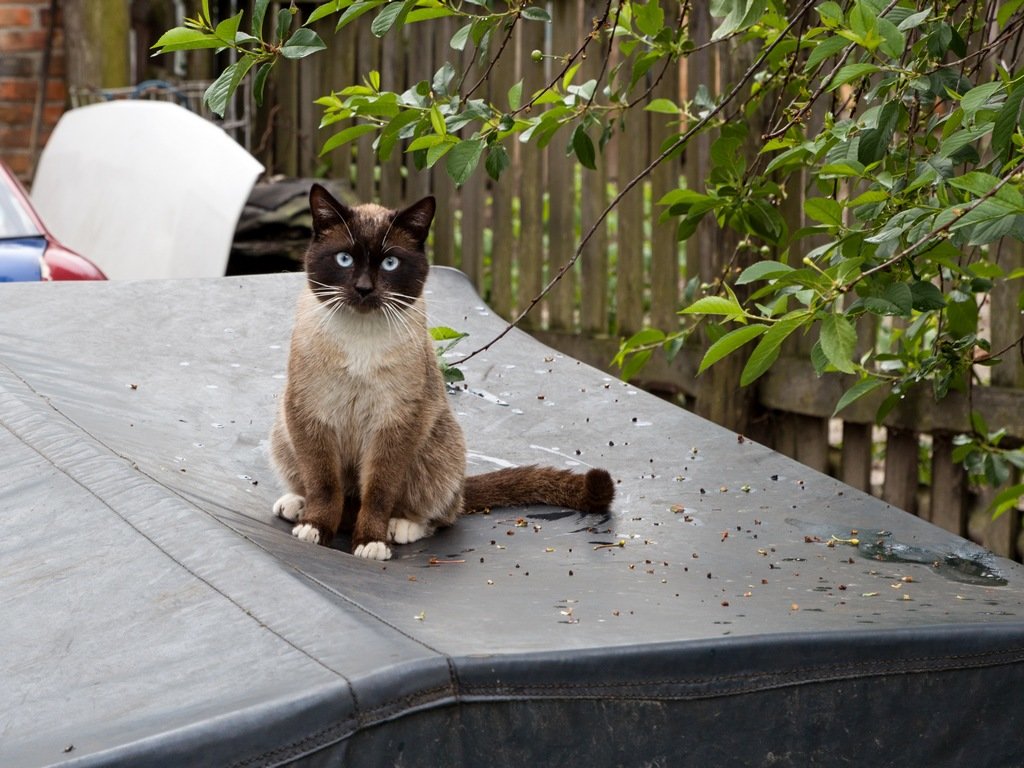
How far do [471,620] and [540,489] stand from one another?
0.96 m

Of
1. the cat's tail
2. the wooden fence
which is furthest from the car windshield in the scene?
the cat's tail

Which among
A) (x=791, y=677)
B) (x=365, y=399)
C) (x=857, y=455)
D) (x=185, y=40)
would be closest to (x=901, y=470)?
(x=857, y=455)

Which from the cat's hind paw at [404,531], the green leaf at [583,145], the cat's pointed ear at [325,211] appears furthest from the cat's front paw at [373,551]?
the green leaf at [583,145]

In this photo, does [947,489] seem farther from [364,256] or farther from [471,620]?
[471,620]

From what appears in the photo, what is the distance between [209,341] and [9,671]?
1913 mm

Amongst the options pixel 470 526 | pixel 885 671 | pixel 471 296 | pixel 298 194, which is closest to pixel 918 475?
pixel 471 296

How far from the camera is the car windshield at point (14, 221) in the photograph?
4.97 metres

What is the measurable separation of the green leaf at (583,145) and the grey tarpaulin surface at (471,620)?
74 centimetres

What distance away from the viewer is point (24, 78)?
25.5 feet

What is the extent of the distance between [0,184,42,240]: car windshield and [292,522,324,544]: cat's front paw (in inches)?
120

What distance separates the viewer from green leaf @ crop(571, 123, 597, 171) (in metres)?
2.62

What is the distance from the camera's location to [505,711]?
1552mm

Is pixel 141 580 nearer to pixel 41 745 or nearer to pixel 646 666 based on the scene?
pixel 41 745

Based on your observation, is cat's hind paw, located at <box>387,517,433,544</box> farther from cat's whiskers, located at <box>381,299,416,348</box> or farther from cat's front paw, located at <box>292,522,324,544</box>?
cat's whiskers, located at <box>381,299,416,348</box>
